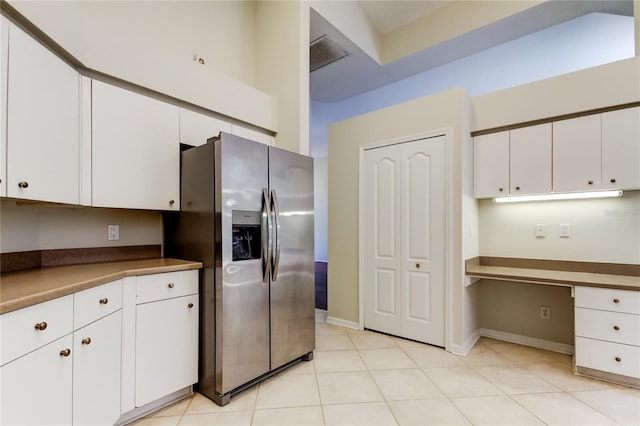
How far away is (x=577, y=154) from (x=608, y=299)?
46.9 inches

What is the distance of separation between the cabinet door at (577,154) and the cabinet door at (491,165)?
0.38 meters

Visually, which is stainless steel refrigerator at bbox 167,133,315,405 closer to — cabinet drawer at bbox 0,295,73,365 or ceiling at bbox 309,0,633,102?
cabinet drawer at bbox 0,295,73,365

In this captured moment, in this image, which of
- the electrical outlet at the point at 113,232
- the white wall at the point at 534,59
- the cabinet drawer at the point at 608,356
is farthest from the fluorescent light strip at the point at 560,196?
the electrical outlet at the point at 113,232

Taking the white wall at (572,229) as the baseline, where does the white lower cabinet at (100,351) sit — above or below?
below

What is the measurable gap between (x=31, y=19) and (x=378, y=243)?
3.08 meters

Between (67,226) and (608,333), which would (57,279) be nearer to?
(67,226)

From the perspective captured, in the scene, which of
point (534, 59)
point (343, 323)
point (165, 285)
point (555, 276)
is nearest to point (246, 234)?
point (165, 285)

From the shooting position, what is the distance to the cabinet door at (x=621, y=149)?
2.30 m

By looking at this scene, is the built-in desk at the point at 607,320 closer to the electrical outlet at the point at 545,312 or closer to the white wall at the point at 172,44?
the electrical outlet at the point at 545,312

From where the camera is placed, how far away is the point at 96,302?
1.54 meters

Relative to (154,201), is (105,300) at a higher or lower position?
lower

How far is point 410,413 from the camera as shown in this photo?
1.87 meters

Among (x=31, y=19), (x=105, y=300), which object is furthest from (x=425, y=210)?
(x=31, y=19)

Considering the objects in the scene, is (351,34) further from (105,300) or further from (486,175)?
(105,300)
